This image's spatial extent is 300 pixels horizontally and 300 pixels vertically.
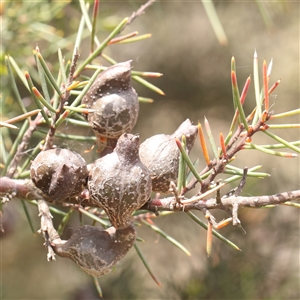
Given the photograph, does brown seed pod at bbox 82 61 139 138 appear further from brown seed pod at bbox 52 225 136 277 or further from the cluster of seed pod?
brown seed pod at bbox 52 225 136 277

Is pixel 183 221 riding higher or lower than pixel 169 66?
lower

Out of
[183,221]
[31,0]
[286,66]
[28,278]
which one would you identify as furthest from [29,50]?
[286,66]

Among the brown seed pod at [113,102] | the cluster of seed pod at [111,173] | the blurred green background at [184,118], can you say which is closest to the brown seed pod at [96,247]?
the cluster of seed pod at [111,173]

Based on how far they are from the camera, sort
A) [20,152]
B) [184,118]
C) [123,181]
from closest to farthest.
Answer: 1. [123,181]
2. [20,152]
3. [184,118]

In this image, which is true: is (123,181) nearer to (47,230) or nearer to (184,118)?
(47,230)

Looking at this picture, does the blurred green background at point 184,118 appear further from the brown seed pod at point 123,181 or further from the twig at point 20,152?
the brown seed pod at point 123,181

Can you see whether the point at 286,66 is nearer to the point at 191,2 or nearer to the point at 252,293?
the point at 191,2

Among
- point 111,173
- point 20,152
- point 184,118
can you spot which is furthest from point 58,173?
point 184,118
